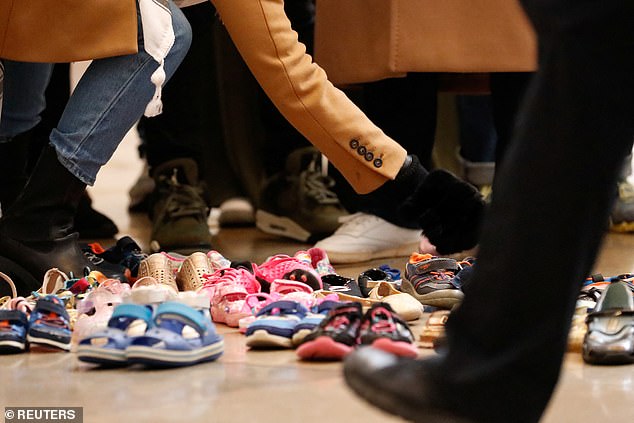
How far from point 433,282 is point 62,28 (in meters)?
0.82

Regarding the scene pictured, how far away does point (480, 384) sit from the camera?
2.89ft

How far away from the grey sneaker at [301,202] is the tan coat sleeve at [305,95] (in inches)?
32.5

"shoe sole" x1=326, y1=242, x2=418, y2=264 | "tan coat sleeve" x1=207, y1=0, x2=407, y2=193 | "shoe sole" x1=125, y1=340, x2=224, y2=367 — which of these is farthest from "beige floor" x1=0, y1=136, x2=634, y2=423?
"shoe sole" x1=326, y1=242, x2=418, y2=264

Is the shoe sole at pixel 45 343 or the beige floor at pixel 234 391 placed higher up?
the beige floor at pixel 234 391

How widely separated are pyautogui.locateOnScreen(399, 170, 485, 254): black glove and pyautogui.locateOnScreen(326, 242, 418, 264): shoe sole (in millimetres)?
489

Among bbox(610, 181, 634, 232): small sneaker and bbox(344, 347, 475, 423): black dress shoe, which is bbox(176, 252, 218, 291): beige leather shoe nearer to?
bbox(344, 347, 475, 423): black dress shoe

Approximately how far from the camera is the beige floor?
124 centimetres

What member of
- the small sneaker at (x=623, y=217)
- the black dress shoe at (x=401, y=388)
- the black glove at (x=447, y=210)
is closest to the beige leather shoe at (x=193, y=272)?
the black glove at (x=447, y=210)

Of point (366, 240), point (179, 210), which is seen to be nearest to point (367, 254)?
point (366, 240)

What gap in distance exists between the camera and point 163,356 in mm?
1422

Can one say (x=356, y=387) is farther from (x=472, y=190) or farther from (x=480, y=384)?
(x=472, y=190)

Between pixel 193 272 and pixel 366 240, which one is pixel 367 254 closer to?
pixel 366 240

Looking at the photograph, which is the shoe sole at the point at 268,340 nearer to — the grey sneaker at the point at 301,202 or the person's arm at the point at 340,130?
the person's arm at the point at 340,130

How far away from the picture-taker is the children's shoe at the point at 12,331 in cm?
155
